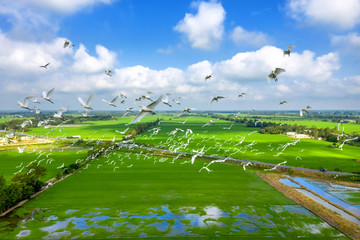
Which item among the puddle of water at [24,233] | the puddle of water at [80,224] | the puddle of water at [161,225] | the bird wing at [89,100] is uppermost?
the bird wing at [89,100]

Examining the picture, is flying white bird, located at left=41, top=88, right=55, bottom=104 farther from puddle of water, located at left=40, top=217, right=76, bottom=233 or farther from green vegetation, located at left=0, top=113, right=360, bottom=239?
puddle of water, located at left=40, top=217, right=76, bottom=233

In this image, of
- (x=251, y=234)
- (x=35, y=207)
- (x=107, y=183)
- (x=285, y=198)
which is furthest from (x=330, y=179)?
(x=35, y=207)

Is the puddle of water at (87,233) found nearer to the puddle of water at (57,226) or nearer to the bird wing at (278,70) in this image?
the puddle of water at (57,226)

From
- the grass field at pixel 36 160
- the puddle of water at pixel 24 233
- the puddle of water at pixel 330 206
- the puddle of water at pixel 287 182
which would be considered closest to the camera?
the puddle of water at pixel 24 233

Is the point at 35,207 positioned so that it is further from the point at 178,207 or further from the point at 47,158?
the point at 47,158

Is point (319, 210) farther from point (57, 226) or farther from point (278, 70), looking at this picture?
point (57, 226)

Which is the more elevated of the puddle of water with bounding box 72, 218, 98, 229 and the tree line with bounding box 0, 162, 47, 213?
the tree line with bounding box 0, 162, 47, 213

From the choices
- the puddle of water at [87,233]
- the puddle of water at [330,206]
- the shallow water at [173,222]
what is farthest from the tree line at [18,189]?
the puddle of water at [330,206]

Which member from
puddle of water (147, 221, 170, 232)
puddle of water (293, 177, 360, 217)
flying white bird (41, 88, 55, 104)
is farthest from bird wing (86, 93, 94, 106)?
puddle of water (293, 177, 360, 217)

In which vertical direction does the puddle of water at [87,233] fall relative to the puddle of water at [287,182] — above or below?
above
